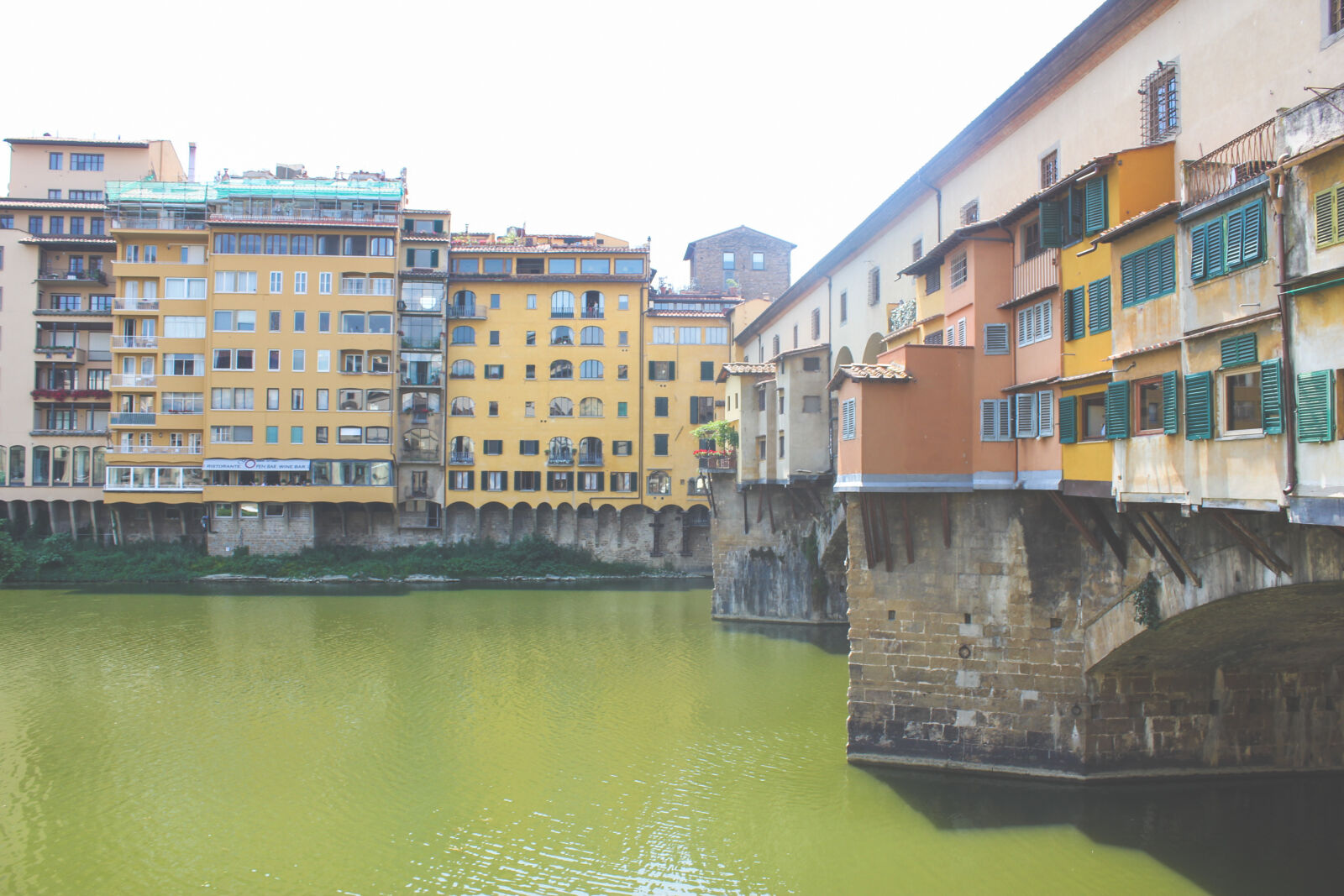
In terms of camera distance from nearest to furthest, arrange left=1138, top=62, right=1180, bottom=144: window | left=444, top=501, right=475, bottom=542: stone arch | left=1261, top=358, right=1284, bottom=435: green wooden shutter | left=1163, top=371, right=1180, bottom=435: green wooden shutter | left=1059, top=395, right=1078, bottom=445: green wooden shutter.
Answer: left=1261, top=358, right=1284, bottom=435: green wooden shutter
left=1163, top=371, right=1180, bottom=435: green wooden shutter
left=1138, top=62, right=1180, bottom=144: window
left=1059, top=395, right=1078, bottom=445: green wooden shutter
left=444, top=501, right=475, bottom=542: stone arch

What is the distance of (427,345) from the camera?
50.3 m

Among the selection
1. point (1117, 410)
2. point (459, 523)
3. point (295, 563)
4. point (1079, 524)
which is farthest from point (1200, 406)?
point (295, 563)

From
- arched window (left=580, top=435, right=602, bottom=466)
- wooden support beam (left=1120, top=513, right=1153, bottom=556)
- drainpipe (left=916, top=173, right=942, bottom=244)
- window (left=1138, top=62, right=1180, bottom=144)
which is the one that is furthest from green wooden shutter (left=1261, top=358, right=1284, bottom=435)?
arched window (left=580, top=435, right=602, bottom=466)

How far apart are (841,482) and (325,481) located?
37179 mm

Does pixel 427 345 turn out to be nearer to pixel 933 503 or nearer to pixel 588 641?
pixel 588 641

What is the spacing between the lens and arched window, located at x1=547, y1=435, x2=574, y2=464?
5091 centimetres

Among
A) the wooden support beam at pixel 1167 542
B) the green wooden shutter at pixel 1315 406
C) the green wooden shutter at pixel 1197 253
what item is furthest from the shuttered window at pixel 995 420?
the green wooden shutter at pixel 1315 406

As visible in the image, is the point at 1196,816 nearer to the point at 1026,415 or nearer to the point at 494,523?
the point at 1026,415

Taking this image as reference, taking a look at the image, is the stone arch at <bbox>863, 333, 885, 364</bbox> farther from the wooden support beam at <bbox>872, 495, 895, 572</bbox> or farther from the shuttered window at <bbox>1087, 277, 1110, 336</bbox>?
the shuttered window at <bbox>1087, 277, 1110, 336</bbox>

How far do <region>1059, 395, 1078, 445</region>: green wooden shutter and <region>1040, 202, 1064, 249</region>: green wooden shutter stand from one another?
2425 mm

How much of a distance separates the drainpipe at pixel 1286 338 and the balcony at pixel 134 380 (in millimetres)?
51202

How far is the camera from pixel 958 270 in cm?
1775

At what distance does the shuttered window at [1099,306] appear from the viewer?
45.5 ft

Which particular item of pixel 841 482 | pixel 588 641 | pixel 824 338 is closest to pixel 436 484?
pixel 588 641
